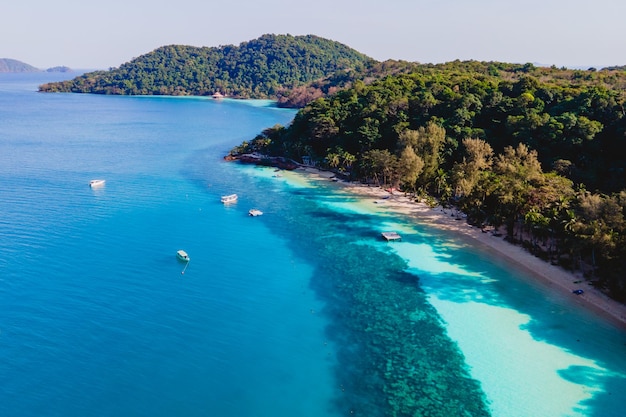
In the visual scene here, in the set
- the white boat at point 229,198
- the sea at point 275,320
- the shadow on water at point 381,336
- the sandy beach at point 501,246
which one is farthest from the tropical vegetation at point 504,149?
the white boat at point 229,198

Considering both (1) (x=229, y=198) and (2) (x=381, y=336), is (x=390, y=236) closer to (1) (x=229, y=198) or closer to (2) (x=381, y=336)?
(2) (x=381, y=336)

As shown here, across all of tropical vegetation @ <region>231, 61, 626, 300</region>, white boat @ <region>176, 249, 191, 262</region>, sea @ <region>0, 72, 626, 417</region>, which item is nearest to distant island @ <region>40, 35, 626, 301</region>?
tropical vegetation @ <region>231, 61, 626, 300</region>

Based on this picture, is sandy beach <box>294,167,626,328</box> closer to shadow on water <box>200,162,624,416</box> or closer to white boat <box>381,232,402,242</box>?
shadow on water <box>200,162,624,416</box>

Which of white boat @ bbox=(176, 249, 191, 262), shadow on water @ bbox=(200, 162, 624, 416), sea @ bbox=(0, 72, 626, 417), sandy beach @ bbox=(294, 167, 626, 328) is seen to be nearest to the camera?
sea @ bbox=(0, 72, 626, 417)

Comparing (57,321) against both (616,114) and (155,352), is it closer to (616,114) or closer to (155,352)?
(155,352)

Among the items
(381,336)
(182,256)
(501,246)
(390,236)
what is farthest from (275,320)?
(501,246)

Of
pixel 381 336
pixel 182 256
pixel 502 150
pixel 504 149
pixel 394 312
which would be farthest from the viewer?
pixel 502 150
